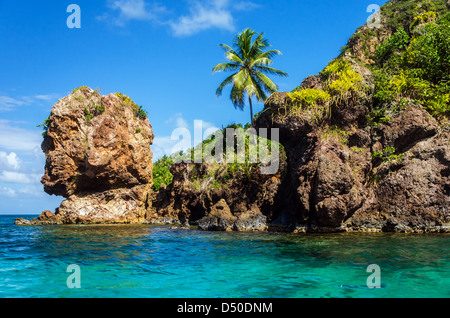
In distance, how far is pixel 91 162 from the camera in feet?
86.4

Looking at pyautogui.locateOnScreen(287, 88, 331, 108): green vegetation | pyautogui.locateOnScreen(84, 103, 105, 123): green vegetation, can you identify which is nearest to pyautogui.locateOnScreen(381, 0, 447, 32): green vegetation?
pyautogui.locateOnScreen(287, 88, 331, 108): green vegetation

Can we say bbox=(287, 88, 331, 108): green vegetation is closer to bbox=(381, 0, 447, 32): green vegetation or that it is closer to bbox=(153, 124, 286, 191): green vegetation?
bbox=(153, 124, 286, 191): green vegetation

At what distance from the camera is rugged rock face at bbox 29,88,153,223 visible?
2677 centimetres

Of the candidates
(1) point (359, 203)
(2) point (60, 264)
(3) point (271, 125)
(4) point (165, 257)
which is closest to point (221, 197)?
(3) point (271, 125)

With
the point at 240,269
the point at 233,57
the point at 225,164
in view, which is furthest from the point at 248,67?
the point at 240,269

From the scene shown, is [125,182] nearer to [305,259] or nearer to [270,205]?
[270,205]

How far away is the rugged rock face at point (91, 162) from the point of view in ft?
87.8

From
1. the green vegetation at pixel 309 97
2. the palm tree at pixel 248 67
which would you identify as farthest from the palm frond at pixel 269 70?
the green vegetation at pixel 309 97

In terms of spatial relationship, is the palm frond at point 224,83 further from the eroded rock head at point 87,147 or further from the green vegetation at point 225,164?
the eroded rock head at point 87,147

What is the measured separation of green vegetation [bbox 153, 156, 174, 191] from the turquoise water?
1862cm
